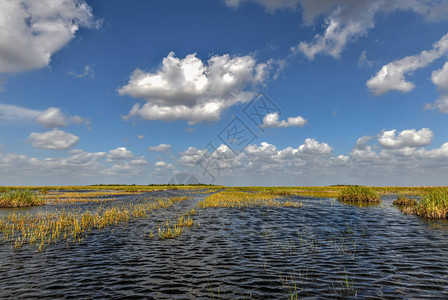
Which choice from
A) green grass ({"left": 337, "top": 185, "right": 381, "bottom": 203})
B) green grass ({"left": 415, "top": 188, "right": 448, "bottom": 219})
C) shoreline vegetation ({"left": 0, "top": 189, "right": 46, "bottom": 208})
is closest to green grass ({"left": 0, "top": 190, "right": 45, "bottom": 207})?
shoreline vegetation ({"left": 0, "top": 189, "right": 46, "bottom": 208})

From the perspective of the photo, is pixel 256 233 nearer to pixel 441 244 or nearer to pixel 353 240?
pixel 353 240

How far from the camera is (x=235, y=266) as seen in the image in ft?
43.8

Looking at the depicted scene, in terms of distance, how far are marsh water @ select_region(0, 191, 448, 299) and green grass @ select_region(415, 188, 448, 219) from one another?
26.3 ft

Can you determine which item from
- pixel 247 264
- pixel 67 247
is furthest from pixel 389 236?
pixel 67 247

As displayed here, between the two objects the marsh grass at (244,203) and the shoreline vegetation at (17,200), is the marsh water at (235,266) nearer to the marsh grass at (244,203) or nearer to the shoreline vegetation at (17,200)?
the marsh grass at (244,203)

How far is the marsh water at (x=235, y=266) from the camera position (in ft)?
33.9

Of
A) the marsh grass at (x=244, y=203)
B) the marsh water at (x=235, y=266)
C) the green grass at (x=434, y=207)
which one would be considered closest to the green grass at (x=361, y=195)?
the marsh grass at (x=244, y=203)

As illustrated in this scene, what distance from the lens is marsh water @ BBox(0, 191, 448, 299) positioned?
10.3 metres

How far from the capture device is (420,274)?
12.0m

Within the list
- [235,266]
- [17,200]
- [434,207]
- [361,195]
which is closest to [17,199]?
[17,200]

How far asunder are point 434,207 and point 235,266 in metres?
27.9

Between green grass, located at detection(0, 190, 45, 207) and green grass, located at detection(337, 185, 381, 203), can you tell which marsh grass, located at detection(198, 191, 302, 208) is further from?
green grass, located at detection(0, 190, 45, 207)

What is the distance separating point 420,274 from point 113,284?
48.1 ft

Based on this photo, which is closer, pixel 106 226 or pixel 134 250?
pixel 134 250
